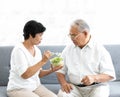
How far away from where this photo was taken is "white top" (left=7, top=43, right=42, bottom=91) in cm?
223

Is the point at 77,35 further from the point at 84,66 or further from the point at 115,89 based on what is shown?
the point at 115,89

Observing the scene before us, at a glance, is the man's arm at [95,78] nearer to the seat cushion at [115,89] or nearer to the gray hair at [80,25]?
the seat cushion at [115,89]

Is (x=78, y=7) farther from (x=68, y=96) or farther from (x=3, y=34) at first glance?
(x=68, y=96)

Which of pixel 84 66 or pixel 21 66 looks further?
pixel 84 66

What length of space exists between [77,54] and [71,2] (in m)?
0.91

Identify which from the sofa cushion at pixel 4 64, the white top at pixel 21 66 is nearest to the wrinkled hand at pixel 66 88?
the white top at pixel 21 66

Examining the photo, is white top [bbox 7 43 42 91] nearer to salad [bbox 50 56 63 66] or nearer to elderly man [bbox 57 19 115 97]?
salad [bbox 50 56 63 66]

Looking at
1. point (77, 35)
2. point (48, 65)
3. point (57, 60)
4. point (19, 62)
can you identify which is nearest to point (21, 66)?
point (19, 62)

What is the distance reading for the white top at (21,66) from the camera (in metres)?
2.23

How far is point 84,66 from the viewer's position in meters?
2.41

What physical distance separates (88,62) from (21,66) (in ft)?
2.03

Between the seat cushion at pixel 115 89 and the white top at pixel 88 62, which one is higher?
the white top at pixel 88 62

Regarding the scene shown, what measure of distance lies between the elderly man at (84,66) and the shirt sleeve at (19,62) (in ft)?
1.35

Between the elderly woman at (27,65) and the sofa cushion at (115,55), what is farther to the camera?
the sofa cushion at (115,55)
